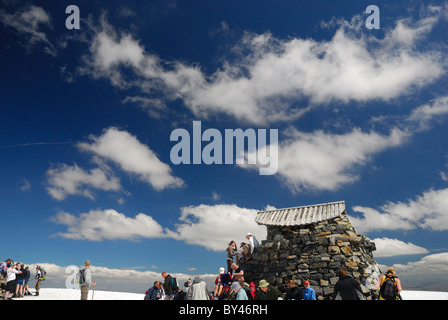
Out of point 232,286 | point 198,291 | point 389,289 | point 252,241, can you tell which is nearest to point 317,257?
point 252,241

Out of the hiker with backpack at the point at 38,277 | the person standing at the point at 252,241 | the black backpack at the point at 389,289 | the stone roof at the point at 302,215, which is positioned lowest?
the hiker with backpack at the point at 38,277

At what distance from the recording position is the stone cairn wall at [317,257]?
17.0 metres

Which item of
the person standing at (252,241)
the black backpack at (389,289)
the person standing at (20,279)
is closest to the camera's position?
the black backpack at (389,289)

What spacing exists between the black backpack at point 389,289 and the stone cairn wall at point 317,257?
6807 mm

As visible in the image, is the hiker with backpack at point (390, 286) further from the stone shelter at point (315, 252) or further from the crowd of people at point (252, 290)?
the stone shelter at point (315, 252)

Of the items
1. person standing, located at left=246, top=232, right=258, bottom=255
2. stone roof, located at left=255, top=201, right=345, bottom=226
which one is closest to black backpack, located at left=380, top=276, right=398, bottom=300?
stone roof, located at left=255, top=201, right=345, bottom=226

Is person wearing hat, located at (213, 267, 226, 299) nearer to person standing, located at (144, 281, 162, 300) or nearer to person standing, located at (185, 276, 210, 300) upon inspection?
person standing, located at (185, 276, 210, 300)

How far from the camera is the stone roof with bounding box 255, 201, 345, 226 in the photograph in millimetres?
19484

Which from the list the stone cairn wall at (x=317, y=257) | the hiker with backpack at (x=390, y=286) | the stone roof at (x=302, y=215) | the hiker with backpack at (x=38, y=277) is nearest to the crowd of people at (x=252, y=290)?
the hiker with backpack at (x=390, y=286)

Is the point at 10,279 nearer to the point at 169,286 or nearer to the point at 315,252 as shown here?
the point at 169,286

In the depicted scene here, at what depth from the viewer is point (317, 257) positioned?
1766cm

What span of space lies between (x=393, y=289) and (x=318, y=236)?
8320mm
